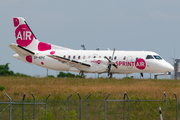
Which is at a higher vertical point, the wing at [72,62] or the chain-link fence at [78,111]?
the wing at [72,62]

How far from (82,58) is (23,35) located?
332 inches

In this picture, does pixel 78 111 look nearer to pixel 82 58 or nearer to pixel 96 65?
pixel 96 65

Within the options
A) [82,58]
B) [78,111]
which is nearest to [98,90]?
[78,111]

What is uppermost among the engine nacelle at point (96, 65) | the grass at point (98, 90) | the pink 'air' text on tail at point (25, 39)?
the pink 'air' text on tail at point (25, 39)

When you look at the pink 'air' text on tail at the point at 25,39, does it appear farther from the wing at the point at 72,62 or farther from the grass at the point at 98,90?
the grass at the point at 98,90

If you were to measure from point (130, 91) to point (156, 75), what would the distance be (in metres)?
14.4

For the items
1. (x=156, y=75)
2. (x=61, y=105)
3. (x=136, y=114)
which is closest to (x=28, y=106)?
(x=61, y=105)

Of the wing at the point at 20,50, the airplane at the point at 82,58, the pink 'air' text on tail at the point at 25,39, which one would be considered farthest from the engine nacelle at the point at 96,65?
the wing at the point at 20,50

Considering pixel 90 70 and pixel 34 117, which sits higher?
pixel 90 70

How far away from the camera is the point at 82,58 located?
124ft

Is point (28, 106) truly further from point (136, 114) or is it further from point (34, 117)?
point (136, 114)

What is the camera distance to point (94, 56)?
3722 cm

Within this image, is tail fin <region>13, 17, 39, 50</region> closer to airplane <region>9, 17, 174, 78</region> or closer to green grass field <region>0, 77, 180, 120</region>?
airplane <region>9, 17, 174, 78</region>

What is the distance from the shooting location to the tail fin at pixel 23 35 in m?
40.5
